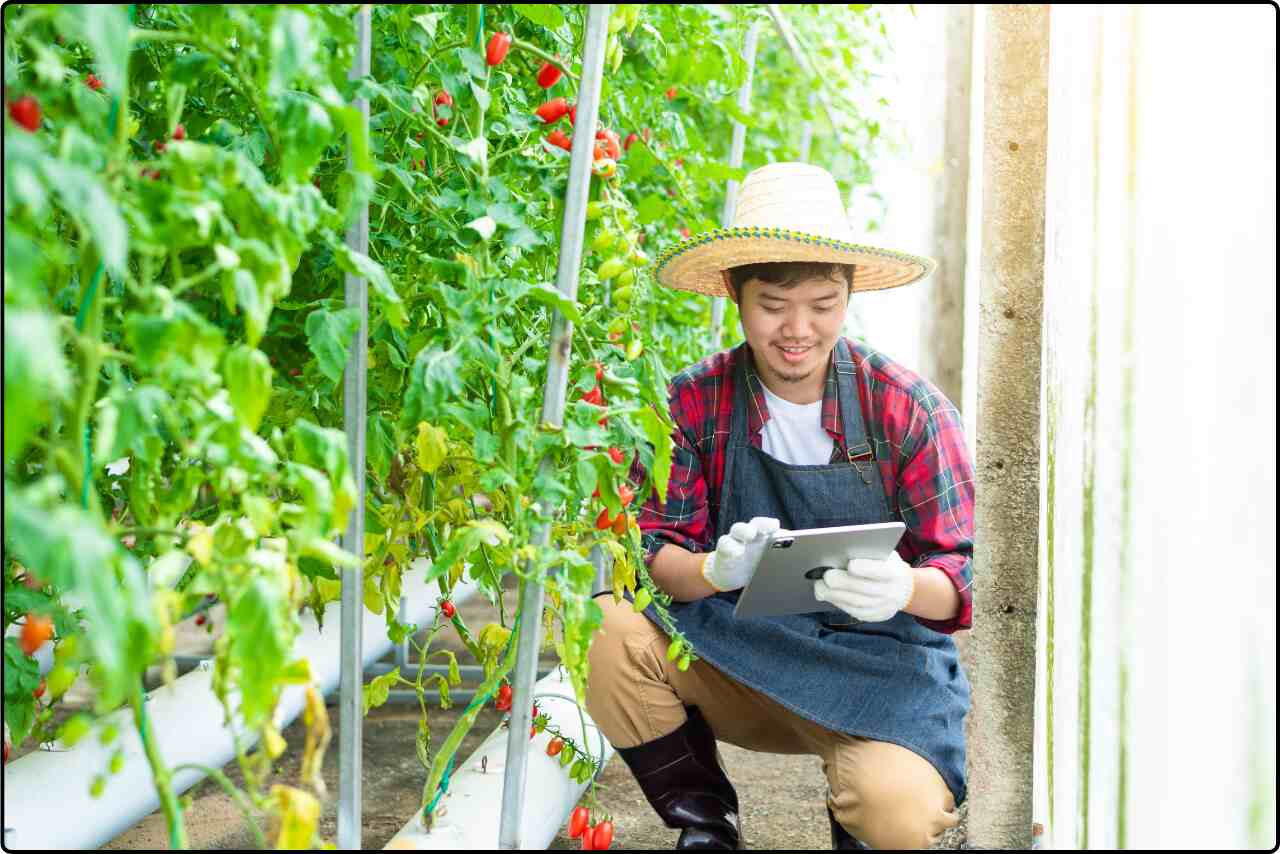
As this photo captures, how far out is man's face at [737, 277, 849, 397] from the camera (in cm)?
188

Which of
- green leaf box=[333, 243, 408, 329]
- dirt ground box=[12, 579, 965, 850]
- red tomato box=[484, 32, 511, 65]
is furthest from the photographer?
dirt ground box=[12, 579, 965, 850]

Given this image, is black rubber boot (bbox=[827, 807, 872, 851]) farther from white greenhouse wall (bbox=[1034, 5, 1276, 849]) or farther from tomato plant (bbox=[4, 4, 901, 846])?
white greenhouse wall (bbox=[1034, 5, 1276, 849])

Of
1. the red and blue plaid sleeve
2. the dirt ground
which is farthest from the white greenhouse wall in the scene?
the dirt ground

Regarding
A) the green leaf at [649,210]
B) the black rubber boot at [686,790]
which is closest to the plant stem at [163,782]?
the black rubber boot at [686,790]

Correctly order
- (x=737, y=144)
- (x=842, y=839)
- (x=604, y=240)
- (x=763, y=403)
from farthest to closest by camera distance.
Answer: (x=737, y=144), (x=763, y=403), (x=842, y=839), (x=604, y=240)

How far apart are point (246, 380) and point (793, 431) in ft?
3.87

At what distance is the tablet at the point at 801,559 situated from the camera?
Result: 1.62 meters

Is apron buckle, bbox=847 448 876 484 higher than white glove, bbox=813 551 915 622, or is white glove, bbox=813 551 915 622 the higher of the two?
apron buckle, bbox=847 448 876 484

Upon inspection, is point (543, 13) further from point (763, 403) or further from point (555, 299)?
point (763, 403)

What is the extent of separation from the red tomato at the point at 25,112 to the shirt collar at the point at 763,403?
1.28 m

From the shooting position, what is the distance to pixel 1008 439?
1.66 meters

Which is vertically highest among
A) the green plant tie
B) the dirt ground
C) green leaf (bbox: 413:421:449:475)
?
green leaf (bbox: 413:421:449:475)

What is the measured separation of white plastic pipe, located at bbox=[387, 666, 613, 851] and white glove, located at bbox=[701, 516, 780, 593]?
0.88 ft

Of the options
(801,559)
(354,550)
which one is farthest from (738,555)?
(354,550)
